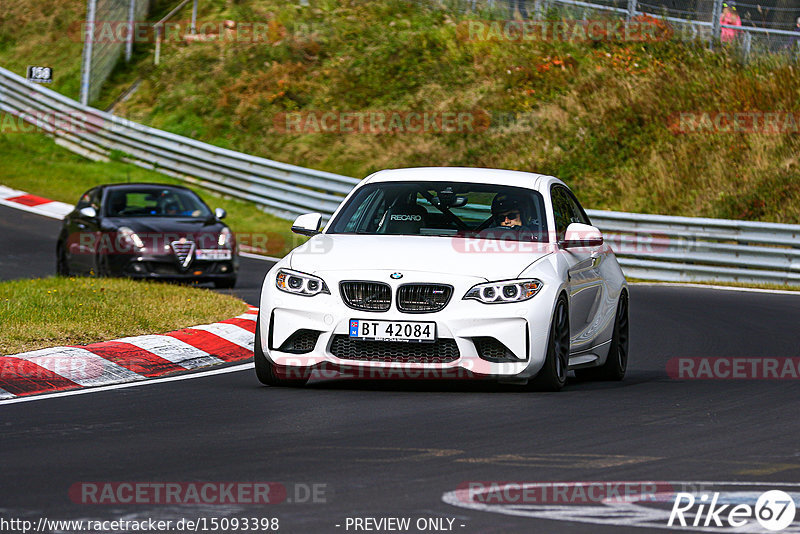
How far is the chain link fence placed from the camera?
3506 cm

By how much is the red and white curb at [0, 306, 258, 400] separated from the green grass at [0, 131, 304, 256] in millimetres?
13304

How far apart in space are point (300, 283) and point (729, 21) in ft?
75.5

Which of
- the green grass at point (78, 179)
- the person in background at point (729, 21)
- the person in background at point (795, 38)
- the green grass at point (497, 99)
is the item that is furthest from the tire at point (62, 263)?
the person in background at point (795, 38)

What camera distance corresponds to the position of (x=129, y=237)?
17.8 m

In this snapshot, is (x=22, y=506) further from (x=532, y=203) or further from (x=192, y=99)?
(x=192, y=99)

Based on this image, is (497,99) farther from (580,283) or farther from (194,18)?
(580,283)

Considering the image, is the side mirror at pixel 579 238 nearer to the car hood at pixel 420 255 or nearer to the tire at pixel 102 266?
the car hood at pixel 420 255

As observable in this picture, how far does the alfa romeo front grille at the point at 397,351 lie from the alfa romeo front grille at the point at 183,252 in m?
9.31

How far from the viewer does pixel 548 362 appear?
9.00 meters

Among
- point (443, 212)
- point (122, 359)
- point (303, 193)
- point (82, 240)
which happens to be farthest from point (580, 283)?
point (303, 193)

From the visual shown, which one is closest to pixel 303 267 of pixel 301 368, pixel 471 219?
pixel 301 368

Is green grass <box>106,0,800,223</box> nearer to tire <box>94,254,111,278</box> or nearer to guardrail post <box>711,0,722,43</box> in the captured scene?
guardrail post <box>711,0,722,43</box>

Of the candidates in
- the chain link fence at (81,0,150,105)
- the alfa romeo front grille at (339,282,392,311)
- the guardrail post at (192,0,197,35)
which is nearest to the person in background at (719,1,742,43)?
the chain link fence at (81,0,150,105)

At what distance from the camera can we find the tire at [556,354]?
8984 mm
